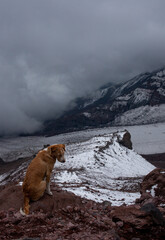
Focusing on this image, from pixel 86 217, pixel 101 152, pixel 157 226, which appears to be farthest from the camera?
pixel 101 152

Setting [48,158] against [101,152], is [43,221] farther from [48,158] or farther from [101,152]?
[101,152]

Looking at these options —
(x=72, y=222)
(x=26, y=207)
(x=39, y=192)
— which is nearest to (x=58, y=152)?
(x=39, y=192)

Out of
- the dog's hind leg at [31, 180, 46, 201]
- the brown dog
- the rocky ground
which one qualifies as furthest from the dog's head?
the rocky ground

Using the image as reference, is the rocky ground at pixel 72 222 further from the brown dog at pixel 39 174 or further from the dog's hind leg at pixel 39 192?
the brown dog at pixel 39 174

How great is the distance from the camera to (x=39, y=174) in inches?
292

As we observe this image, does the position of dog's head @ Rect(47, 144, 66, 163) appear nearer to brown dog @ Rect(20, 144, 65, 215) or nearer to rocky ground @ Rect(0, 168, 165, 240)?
brown dog @ Rect(20, 144, 65, 215)

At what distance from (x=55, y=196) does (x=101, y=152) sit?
3346 centimetres

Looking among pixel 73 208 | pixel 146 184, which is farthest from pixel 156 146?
pixel 73 208

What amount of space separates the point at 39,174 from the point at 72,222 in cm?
218

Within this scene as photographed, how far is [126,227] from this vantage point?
5668mm

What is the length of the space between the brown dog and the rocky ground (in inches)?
15.8

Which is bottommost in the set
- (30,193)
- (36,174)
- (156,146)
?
(156,146)

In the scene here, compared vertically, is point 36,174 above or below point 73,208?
above

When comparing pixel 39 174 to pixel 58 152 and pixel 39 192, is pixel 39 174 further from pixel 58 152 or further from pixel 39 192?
pixel 58 152
